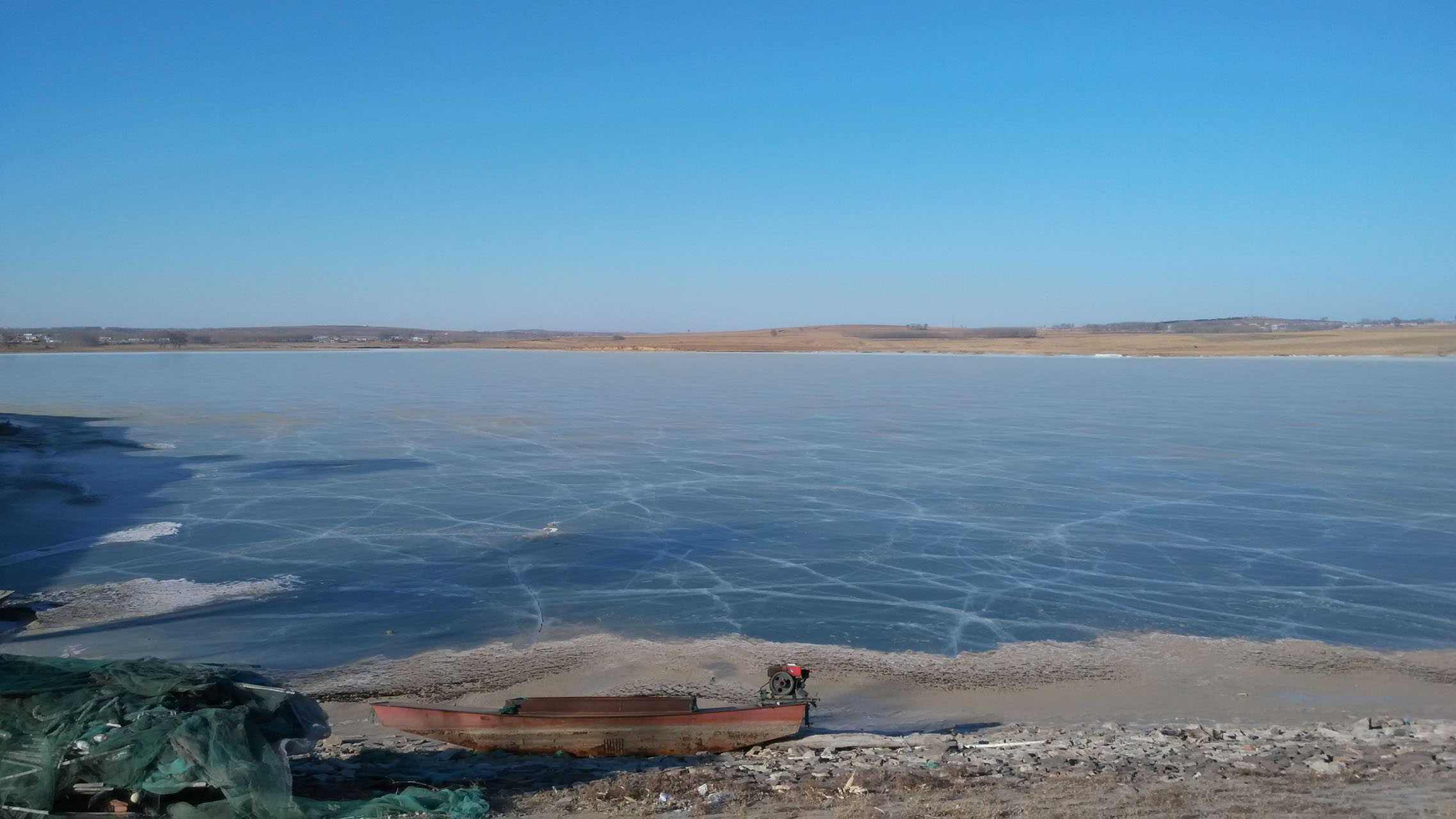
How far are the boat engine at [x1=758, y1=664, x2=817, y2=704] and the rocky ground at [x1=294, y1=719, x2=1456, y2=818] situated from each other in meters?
0.39

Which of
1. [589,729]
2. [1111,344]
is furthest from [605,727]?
[1111,344]

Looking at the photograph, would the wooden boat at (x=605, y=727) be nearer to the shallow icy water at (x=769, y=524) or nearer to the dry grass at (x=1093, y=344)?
the shallow icy water at (x=769, y=524)

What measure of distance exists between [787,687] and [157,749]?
518 cm

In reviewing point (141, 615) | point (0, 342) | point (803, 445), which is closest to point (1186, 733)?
point (141, 615)

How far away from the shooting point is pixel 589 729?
29.3ft

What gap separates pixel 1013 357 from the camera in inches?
4114

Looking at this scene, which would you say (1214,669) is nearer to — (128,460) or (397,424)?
(128,460)

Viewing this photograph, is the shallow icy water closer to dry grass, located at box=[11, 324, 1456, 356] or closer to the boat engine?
the boat engine

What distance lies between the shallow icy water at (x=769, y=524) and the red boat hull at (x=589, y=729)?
3336 millimetres

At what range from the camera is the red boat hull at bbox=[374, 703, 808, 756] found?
895 cm

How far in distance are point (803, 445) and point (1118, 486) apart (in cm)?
974

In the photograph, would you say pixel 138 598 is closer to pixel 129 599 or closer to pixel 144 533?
pixel 129 599

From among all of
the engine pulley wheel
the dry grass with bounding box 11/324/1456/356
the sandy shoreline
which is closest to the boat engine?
the engine pulley wheel

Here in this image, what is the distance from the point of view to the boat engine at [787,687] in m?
9.39
